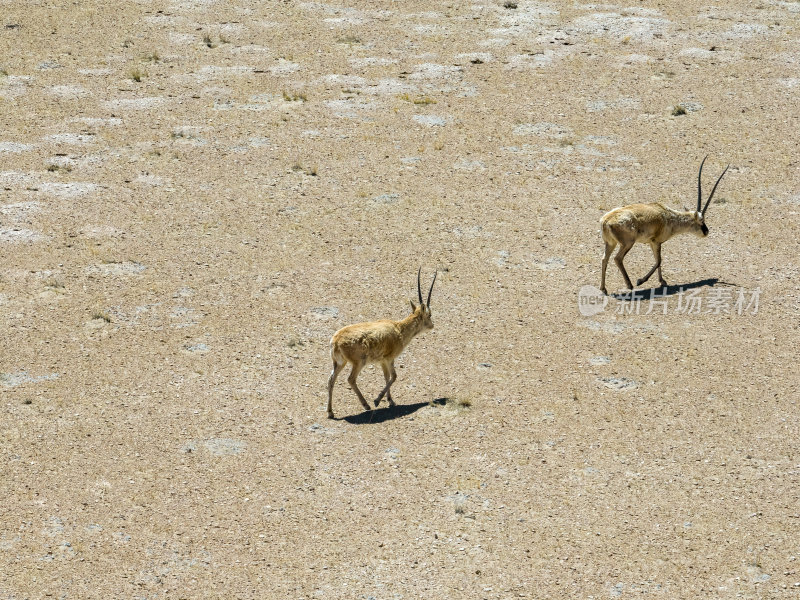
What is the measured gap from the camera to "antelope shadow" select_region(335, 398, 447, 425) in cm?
1856

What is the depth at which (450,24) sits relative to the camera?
38594 mm

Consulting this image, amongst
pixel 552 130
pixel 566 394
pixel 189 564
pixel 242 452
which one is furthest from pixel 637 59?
pixel 189 564

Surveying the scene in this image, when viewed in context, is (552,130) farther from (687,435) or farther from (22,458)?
(22,458)

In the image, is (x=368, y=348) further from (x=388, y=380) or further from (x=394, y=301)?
(x=394, y=301)

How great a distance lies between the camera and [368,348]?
1839 centimetres

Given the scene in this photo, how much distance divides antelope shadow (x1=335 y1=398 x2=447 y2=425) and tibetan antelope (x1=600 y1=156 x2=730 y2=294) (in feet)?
19.6

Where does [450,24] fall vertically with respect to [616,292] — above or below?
above

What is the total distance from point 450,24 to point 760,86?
35.0ft

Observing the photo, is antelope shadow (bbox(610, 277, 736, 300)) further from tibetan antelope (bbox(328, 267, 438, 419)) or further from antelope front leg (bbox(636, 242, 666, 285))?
tibetan antelope (bbox(328, 267, 438, 419))

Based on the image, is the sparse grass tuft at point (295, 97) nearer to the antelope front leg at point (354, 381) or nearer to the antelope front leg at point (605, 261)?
the antelope front leg at point (605, 261)

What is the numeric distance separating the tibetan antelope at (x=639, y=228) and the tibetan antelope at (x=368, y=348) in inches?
224
